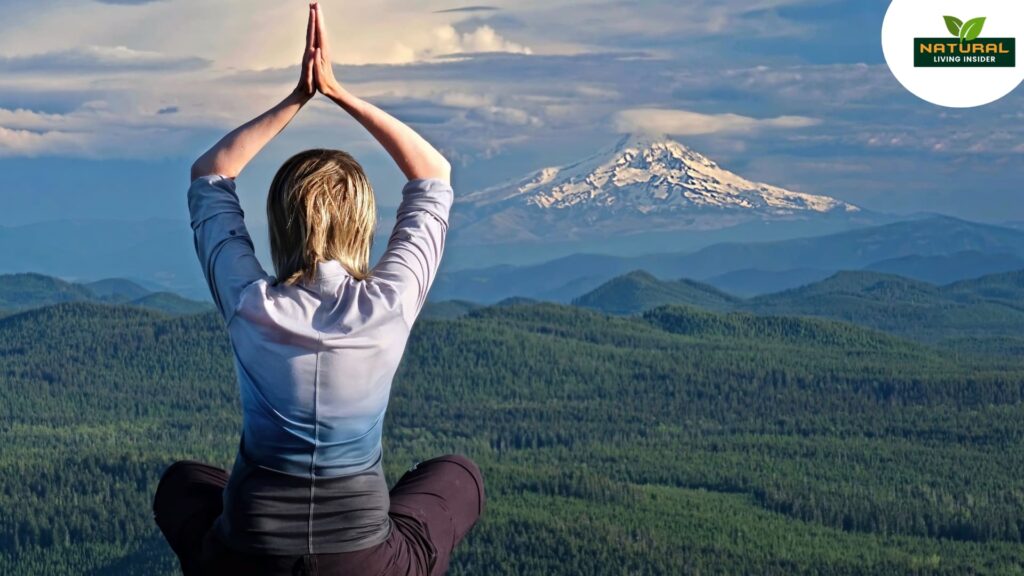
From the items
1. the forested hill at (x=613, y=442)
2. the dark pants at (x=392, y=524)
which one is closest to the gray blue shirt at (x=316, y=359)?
the dark pants at (x=392, y=524)

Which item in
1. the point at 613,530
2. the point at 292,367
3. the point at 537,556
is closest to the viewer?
the point at 292,367

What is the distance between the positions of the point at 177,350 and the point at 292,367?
171m

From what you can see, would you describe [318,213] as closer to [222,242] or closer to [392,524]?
[222,242]

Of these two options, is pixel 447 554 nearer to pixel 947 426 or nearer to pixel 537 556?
pixel 537 556

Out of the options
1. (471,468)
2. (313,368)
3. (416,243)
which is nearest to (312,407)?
(313,368)

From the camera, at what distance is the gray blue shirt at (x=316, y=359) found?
761cm

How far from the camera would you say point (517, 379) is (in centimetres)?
17600

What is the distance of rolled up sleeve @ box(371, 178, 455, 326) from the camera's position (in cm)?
789

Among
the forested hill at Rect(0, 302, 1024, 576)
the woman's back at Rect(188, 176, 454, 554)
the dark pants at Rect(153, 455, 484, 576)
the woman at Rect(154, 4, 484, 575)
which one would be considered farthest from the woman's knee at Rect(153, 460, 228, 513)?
the forested hill at Rect(0, 302, 1024, 576)

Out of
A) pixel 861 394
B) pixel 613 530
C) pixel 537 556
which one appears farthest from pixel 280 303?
pixel 861 394

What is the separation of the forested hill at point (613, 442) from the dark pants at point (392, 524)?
198 feet

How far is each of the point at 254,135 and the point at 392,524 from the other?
1.92 m

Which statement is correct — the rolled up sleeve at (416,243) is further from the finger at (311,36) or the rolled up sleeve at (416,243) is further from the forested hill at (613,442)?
the forested hill at (613,442)

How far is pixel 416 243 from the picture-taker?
810 cm
